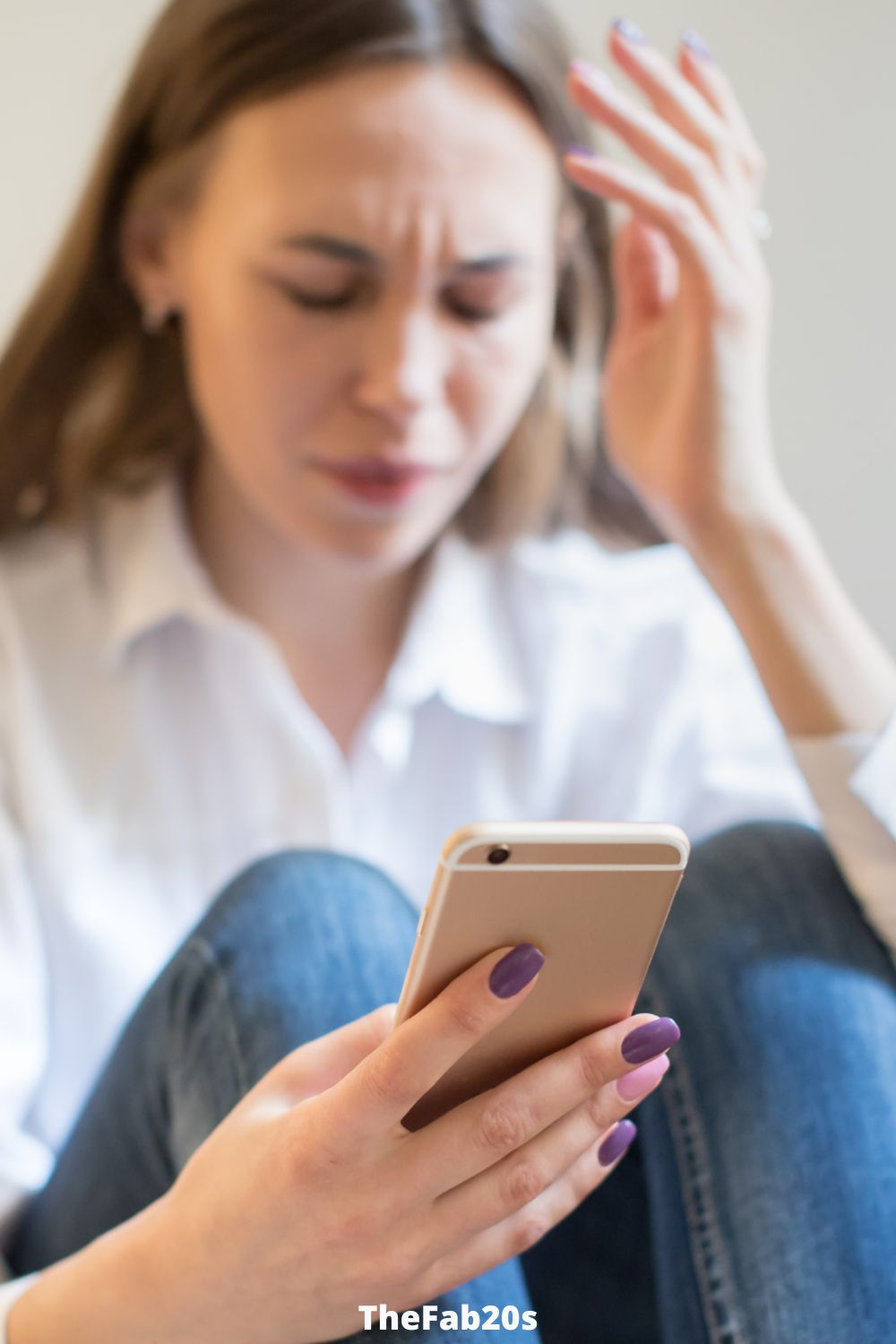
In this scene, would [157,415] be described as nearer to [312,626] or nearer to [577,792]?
[312,626]

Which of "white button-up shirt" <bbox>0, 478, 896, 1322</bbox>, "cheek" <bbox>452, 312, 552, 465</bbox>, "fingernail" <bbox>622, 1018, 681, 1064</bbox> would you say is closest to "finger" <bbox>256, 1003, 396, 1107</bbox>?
"fingernail" <bbox>622, 1018, 681, 1064</bbox>

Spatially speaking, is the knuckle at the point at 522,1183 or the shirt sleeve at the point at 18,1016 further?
the shirt sleeve at the point at 18,1016

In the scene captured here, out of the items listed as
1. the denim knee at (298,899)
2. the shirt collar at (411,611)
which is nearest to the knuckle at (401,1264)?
the denim knee at (298,899)

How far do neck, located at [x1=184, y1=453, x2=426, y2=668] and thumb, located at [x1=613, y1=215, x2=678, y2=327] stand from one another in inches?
12.2

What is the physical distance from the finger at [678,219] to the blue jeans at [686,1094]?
39cm

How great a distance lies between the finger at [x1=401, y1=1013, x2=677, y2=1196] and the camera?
21.4 inches

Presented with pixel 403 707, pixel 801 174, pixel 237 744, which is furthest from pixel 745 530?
pixel 801 174

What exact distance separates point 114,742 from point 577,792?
0.39 meters

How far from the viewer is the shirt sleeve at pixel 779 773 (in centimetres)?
83

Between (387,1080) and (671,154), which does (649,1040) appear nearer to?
(387,1080)

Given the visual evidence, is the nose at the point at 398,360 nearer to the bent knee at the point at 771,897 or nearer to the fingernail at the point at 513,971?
the bent knee at the point at 771,897

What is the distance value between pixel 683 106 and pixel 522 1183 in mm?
774

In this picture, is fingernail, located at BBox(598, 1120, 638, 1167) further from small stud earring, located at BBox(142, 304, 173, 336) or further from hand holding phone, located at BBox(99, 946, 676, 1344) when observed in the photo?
small stud earring, located at BBox(142, 304, 173, 336)

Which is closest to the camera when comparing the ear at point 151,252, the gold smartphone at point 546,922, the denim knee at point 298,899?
the gold smartphone at point 546,922
